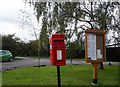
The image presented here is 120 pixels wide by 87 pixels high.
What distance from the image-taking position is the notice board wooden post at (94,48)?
5.30m

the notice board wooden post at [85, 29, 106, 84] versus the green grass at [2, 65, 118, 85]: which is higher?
the notice board wooden post at [85, 29, 106, 84]

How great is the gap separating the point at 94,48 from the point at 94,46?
0.26 feet

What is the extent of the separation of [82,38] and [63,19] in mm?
1789

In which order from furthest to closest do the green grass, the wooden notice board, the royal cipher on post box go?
the green grass → the wooden notice board → the royal cipher on post box

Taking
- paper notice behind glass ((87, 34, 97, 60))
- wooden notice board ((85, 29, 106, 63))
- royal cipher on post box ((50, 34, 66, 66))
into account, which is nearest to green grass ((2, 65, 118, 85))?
wooden notice board ((85, 29, 106, 63))

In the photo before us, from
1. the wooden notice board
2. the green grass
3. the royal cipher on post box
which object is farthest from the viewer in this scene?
the green grass

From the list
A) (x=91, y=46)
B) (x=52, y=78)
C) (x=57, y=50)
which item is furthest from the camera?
(x=52, y=78)

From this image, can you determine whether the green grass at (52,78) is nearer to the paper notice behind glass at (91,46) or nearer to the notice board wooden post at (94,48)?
the notice board wooden post at (94,48)

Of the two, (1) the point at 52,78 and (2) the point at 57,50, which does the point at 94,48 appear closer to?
(2) the point at 57,50

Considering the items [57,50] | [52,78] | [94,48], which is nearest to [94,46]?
[94,48]

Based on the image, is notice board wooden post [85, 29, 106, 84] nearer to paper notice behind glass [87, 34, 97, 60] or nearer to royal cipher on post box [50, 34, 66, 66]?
paper notice behind glass [87, 34, 97, 60]

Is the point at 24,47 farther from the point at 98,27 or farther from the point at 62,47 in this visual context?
the point at 62,47

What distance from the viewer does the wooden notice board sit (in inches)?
208

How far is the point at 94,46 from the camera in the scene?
17.9 feet
